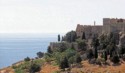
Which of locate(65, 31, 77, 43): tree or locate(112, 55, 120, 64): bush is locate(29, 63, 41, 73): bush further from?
locate(65, 31, 77, 43): tree

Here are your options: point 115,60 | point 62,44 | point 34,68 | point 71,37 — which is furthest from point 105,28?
point 34,68

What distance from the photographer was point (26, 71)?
214 ft

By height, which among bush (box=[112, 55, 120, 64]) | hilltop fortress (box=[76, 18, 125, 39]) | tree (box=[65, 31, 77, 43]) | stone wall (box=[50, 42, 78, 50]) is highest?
hilltop fortress (box=[76, 18, 125, 39])

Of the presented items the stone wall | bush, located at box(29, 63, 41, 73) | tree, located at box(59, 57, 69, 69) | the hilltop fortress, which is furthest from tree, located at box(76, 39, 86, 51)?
bush, located at box(29, 63, 41, 73)

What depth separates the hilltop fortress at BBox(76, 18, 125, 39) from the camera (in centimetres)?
7181

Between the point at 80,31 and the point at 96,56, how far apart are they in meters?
18.0

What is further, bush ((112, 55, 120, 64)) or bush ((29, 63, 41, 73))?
bush ((29, 63, 41, 73))

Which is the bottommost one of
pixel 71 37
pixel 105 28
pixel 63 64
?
pixel 63 64

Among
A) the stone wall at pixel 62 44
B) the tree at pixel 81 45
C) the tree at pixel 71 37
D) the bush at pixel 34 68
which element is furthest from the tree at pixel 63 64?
the tree at pixel 71 37

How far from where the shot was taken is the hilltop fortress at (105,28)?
7181 cm

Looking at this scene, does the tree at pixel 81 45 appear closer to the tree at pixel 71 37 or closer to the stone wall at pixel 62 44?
the stone wall at pixel 62 44

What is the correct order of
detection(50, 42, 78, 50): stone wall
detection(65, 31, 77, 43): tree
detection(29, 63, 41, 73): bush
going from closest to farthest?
detection(29, 63, 41, 73): bush
detection(50, 42, 78, 50): stone wall
detection(65, 31, 77, 43): tree

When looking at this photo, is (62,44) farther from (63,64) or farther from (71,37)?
(63,64)

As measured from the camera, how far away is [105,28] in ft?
242
